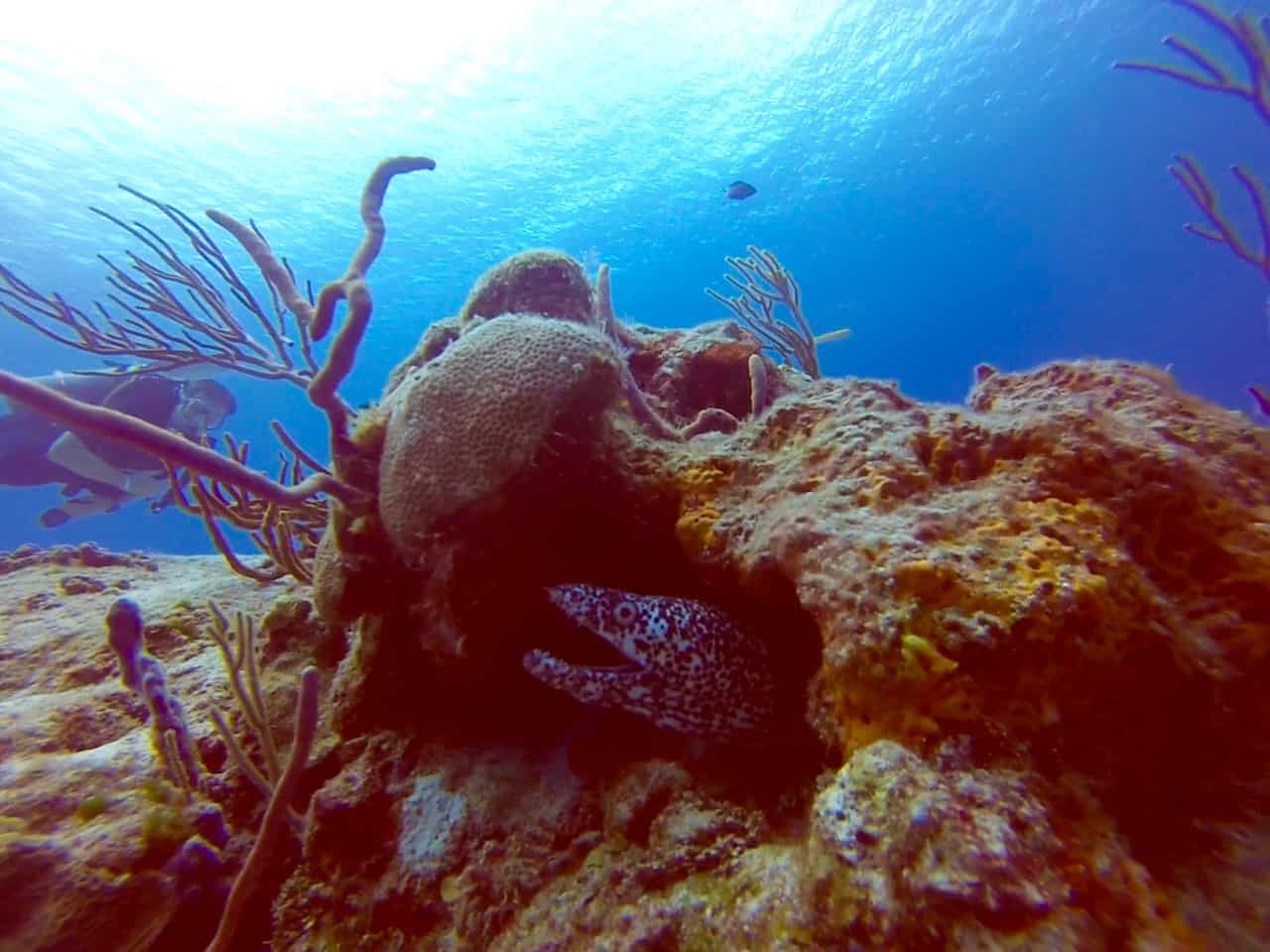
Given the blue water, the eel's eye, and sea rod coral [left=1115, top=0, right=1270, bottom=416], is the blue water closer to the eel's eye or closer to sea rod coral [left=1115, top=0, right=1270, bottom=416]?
sea rod coral [left=1115, top=0, right=1270, bottom=416]

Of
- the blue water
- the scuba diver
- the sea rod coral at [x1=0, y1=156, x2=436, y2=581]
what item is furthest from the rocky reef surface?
the blue water

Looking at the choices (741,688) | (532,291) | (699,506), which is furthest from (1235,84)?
(741,688)

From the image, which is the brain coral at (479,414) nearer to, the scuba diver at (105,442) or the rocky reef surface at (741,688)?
the rocky reef surface at (741,688)

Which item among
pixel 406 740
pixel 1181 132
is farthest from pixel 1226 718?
pixel 1181 132

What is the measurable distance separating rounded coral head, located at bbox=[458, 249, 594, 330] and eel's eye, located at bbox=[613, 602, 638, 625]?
106 inches

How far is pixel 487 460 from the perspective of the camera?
2785 mm

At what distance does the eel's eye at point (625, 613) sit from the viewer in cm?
277

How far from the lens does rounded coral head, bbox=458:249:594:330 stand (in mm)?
4730

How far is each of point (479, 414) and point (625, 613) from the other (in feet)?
3.78

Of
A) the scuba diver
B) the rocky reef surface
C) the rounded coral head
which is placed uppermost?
the scuba diver

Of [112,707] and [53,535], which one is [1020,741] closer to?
[112,707]

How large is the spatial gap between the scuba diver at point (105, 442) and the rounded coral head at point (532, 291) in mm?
7431

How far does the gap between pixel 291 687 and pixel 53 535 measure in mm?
87551

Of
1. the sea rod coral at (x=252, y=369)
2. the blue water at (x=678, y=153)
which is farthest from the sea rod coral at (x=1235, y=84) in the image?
the blue water at (x=678, y=153)
